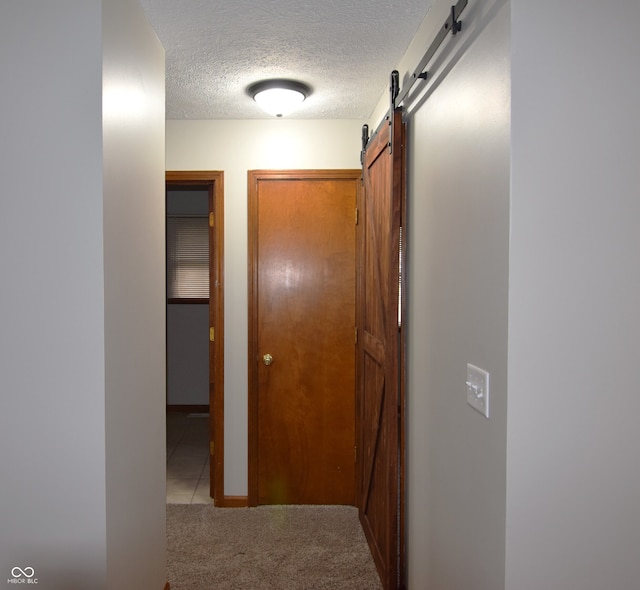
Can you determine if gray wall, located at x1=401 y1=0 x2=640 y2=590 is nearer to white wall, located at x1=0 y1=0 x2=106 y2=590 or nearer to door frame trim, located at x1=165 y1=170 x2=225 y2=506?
white wall, located at x1=0 y1=0 x2=106 y2=590

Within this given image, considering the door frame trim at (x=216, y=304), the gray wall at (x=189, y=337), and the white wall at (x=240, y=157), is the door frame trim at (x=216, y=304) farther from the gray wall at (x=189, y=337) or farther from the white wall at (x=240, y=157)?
the gray wall at (x=189, y=337)

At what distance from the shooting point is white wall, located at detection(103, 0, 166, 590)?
169cm

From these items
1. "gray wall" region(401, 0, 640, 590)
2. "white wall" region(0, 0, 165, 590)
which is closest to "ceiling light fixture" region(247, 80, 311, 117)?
"white wall" region(0, 0, 165, 590)

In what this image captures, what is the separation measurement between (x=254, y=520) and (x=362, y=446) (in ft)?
A: 2.61

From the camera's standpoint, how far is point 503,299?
1.37 meters

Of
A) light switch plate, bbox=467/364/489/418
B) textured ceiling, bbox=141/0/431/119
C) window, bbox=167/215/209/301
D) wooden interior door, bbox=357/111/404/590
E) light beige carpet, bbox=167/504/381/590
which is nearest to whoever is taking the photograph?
light switch plate, bbox=467/364/489/418

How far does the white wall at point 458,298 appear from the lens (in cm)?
141

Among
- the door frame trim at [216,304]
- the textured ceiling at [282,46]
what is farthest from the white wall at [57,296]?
the door frame trim at [216,304]

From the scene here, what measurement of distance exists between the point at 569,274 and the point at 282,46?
1643 mm

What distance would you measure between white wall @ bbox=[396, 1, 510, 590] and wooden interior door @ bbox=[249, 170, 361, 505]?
1164mm

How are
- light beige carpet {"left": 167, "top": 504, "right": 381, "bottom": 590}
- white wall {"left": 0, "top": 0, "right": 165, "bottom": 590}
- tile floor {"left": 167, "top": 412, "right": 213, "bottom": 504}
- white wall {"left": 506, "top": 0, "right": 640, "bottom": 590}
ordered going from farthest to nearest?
tile floor {"left": 167, "top": 412, "right": 213, "bottom": 504} < light beige carpet {"left": 167, "top": 504, "right": 381, "bottom": 590} < white wall {"left": 0, "top": 0, "right": 165, "bottom": 590} < white wall {"left": 506, "top": 0, "right": 640, "bottom": 590}

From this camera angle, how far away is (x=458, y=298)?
1.71 m
